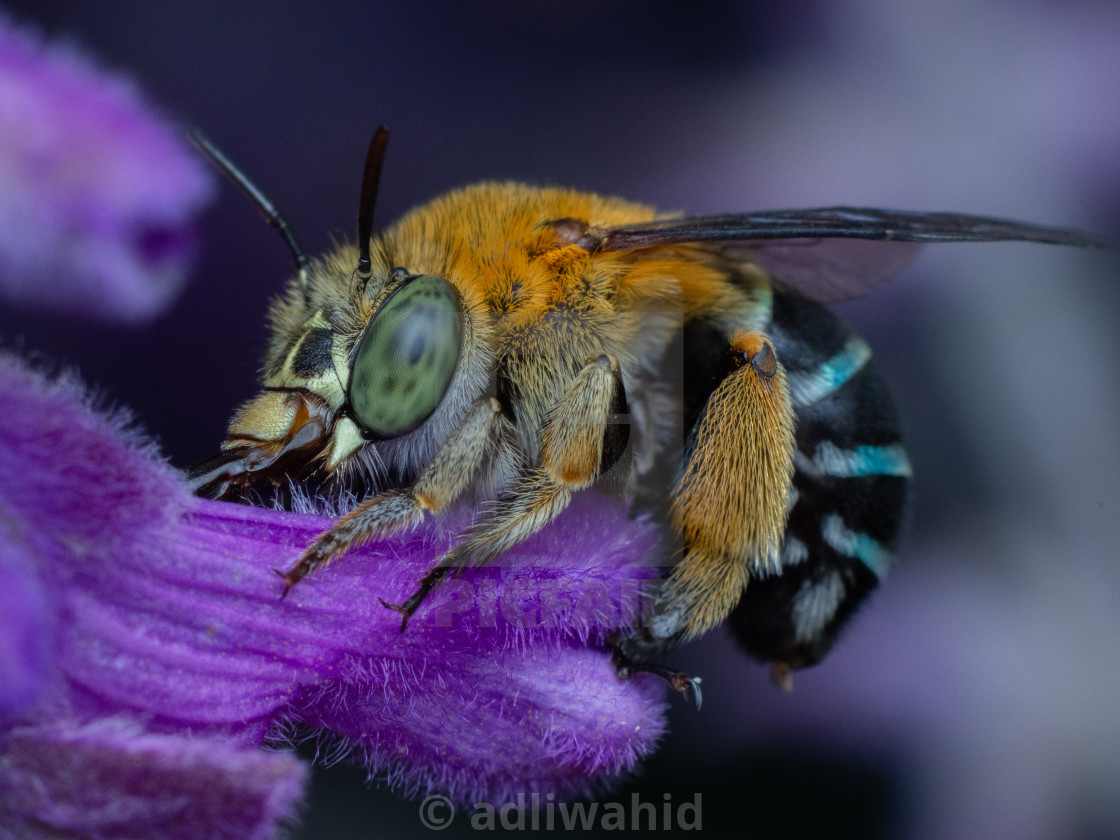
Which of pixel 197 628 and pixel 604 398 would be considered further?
pixel 604 398

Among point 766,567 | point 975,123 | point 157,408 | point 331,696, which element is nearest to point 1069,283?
point 975,123

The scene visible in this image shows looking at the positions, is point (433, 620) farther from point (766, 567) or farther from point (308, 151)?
point (308, 151)
